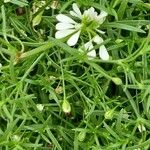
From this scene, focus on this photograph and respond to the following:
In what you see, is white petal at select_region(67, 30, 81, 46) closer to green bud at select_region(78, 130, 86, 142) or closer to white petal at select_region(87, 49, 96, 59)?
white petal at select_region(87, 49, 96, 59)

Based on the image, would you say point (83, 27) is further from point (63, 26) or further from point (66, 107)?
point (66, 107)

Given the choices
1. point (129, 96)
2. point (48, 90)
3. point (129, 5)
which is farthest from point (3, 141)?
point (129, 5)

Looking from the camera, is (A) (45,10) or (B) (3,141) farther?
(A) (45,10)

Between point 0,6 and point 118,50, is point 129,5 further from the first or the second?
point 0,6

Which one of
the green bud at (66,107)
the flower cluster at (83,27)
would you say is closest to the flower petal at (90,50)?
the flower cluster at (83,27)

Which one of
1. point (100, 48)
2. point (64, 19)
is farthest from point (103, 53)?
point (64, 19)

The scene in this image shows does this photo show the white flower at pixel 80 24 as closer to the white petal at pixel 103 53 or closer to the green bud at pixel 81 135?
the white petal at pixel 103 53

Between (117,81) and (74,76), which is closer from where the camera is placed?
(117,81)
